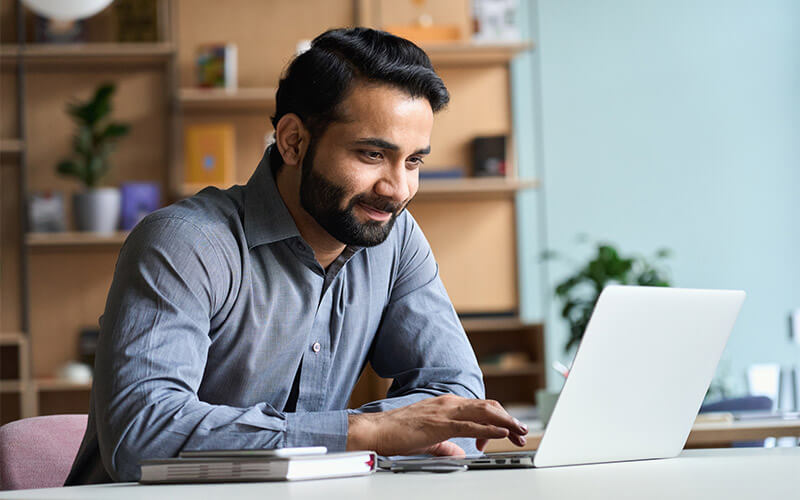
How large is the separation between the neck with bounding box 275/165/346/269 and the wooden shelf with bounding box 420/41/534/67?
Answer: 278 centimetres

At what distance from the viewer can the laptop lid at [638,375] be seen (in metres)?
1.05

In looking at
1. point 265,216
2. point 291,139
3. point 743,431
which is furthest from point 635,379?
point 743,431

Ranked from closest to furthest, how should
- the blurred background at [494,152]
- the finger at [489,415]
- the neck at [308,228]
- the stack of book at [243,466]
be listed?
the stack of book at [243,466] → the finger at [489,415] → the neck at [308,228] → the blurred background at [494,152]

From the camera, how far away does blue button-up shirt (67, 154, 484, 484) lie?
3.92 ft

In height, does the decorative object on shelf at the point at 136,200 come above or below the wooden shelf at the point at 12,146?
below

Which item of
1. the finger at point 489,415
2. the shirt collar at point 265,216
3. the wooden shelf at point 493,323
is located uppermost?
the shirt collar at point 265,216

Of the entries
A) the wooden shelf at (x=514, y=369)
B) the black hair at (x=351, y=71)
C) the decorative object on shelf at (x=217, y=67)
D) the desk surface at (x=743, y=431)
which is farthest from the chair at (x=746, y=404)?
the decorative object on shelf at (x=217, y=67)

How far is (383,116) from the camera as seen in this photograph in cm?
148

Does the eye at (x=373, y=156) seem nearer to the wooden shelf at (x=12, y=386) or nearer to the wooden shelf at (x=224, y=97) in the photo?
the wooden shelf at (x=224, y=97)

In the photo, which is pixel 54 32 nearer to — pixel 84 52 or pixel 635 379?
pixel 84 52

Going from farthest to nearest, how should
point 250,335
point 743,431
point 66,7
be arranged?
point 66,7, point 743,431, point 250,335

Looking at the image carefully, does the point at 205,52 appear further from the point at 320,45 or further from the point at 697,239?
the point at 320,45

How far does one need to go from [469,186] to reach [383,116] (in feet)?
9.35

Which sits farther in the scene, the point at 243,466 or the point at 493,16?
the point at 493,16
